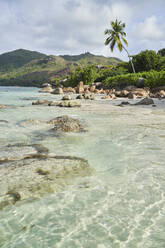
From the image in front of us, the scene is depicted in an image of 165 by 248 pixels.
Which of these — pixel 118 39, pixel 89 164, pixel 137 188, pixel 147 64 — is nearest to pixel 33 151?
pixel 89 164

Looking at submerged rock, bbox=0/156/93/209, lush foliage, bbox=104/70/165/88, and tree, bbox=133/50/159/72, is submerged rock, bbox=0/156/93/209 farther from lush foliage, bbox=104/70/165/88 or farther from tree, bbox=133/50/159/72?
tree, bbox=133/50/159/72

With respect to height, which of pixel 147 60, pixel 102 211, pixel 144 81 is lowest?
pixel 102 211

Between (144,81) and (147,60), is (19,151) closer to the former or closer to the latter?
(144,81)

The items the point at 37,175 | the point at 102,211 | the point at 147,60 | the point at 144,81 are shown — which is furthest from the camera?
the point at 147,60

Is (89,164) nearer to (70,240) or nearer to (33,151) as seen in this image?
(33,151)

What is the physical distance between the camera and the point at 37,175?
3.70 meters

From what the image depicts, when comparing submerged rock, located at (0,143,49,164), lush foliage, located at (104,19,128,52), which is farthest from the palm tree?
submerged rock, located at (0,143,49,164)

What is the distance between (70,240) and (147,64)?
158ft

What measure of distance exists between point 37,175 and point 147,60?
4697 centimetres

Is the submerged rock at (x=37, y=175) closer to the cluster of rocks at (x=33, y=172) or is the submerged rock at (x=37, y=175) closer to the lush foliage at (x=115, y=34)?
the cluster of rocks at (x=33, y=172)

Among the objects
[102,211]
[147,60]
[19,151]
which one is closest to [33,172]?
[19,151]

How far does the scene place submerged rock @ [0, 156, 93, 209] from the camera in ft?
10.3

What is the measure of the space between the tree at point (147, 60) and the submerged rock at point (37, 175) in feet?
151

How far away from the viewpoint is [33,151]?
502 centimetres
